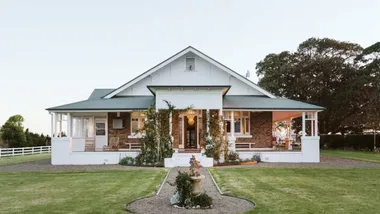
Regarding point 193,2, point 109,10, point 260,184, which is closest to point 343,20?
point 193,2

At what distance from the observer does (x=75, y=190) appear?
1202 centimetres

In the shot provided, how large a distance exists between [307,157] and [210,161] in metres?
6.15

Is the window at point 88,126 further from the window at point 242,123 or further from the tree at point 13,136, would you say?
the tree at point 13,136

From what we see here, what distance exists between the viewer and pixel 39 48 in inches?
1083

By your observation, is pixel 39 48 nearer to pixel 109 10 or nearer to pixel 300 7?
pixel 109 10

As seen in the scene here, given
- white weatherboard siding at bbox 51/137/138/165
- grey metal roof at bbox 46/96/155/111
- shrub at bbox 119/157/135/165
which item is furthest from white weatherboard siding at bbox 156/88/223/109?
white weatherboard siding at bbox 51/137/138/165

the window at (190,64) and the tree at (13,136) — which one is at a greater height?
the window at (190,64)

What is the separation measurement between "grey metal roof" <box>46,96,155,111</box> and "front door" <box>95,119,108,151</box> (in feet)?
5.34

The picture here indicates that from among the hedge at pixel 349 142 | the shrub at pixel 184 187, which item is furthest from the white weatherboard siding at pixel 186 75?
the hedge at pixel 349 142

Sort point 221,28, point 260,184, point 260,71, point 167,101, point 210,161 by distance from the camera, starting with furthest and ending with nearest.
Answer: point 260,71
point 221,28
point 167,101
point 210,161
point 260,184

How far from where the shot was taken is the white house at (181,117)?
72.8 feet

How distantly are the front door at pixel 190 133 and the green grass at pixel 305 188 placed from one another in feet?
23.0

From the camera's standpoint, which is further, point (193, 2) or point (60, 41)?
point (60, 41)

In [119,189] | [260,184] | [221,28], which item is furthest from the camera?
[221,28]
